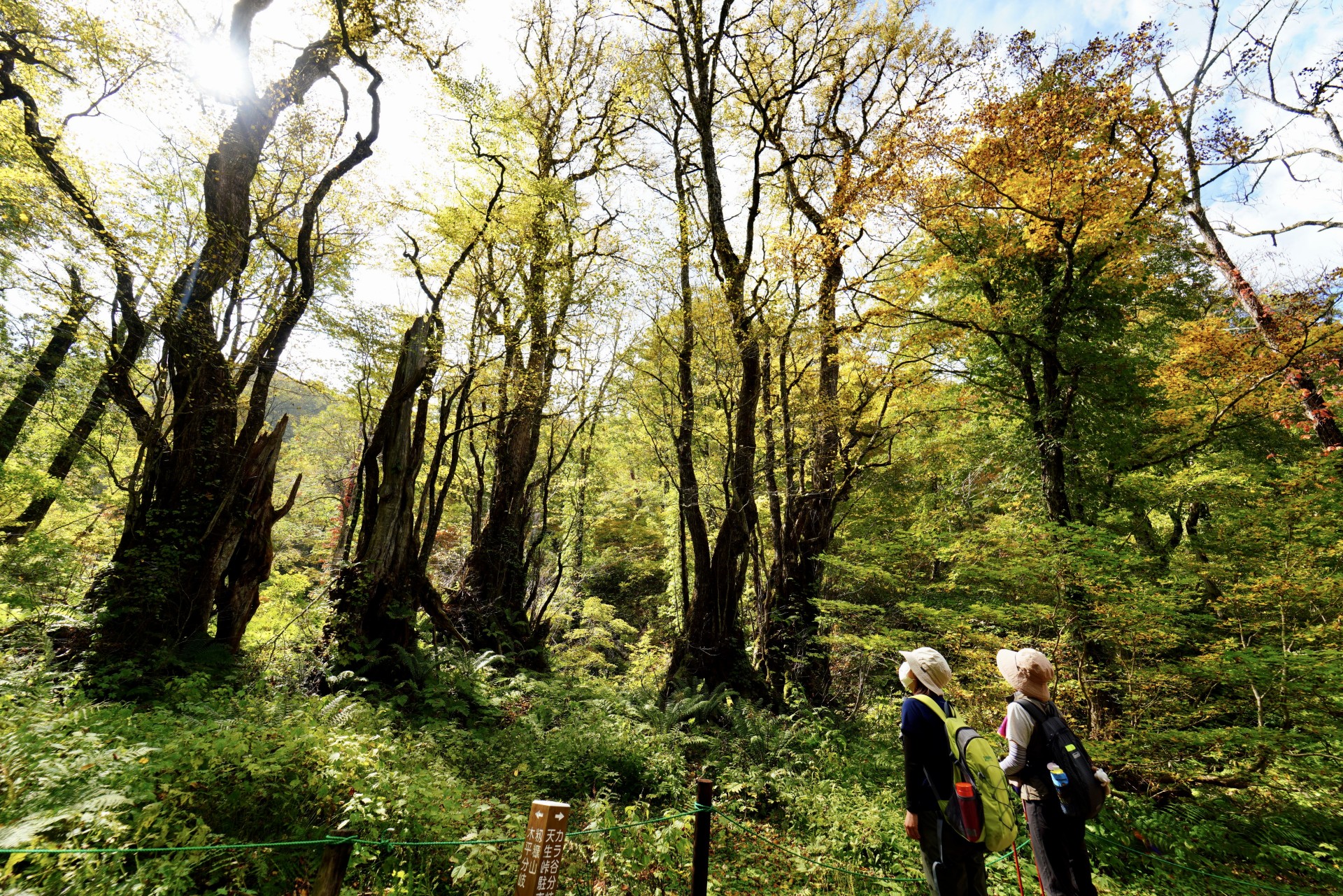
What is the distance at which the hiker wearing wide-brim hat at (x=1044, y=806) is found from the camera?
3.45 m

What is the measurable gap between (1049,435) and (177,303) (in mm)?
12120

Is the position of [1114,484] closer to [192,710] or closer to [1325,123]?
[1325,123]

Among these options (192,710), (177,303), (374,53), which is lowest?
(192,710)

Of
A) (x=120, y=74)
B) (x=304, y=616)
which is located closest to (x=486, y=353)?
(x=304, y=616)

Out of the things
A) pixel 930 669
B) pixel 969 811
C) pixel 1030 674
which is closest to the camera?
pixel 969 811

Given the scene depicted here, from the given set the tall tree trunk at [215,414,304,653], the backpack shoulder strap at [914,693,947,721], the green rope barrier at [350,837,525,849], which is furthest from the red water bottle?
the tall tree trunk at [215,414,304,653]

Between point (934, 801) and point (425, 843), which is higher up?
point (934, 801)

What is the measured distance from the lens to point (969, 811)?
115 inches

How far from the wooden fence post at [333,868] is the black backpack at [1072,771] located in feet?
13.3

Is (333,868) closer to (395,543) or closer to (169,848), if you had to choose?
(169,848)

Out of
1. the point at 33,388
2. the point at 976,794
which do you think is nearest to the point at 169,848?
the point at 976,794

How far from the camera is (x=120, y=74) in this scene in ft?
25.3

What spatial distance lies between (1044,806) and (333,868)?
414 cm

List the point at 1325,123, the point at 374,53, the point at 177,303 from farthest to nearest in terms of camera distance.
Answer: the point at 1325,123 → the point at 374,53 → the point at 177,303
